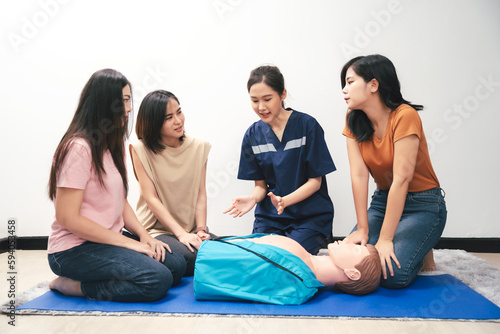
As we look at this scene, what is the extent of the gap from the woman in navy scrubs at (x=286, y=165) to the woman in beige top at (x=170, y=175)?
0.94ft

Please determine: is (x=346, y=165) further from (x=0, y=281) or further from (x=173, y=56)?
(x=0, y=281)

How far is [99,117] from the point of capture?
171 centimetres

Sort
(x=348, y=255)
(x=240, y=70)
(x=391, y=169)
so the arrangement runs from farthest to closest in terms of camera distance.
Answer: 1. (x=240, y=70)
2. (x=391, y=169)
3. (x=348, y=255)

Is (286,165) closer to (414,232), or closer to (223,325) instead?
(414,232)

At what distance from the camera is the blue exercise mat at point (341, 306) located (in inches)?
60.9

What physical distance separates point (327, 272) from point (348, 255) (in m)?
0.12

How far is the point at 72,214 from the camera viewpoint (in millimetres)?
1633

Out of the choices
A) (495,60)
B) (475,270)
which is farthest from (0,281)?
(495,60)

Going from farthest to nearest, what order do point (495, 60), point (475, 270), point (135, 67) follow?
point (135, 67), point (495, 60), point (475, 270)

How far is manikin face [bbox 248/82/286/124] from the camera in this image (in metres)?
2.16

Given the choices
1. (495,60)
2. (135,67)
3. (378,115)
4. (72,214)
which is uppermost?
(495,60)

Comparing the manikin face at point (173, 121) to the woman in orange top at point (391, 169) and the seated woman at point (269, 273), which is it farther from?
the woman in orange top at point (391, 169)

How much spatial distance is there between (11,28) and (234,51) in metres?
1.50

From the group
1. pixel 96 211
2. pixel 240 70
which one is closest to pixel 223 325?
pixel 96 211
